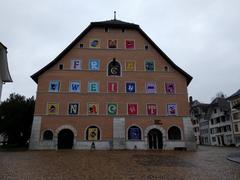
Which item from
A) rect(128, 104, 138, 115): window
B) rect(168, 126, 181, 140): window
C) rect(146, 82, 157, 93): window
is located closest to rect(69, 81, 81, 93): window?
rect(128, 104, 138, 115): window

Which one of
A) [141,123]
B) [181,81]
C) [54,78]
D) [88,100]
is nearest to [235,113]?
[181,81]

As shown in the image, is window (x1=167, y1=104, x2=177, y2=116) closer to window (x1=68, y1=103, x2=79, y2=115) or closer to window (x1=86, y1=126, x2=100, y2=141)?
window (x1=86, y1=126, x2=100, y2=141)

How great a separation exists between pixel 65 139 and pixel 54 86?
699cm

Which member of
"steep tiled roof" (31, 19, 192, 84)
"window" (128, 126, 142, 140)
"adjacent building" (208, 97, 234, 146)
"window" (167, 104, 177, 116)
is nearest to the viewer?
"window" (128, 126, 142, 140)

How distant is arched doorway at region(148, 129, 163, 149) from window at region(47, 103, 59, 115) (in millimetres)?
12259

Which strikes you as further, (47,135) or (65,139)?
(65,139)

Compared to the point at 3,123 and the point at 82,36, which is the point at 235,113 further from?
the point at 3,123

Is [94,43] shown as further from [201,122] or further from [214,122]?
[201,122]

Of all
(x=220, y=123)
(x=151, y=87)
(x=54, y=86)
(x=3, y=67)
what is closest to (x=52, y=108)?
(x=54, y=86)

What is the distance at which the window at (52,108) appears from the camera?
94.8 feet

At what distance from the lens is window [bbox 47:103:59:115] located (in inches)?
1138

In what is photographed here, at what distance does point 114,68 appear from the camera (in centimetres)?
3152

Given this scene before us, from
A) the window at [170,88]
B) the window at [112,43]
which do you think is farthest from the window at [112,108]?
the window at [112,43]

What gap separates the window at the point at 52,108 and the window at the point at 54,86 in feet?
6.54
